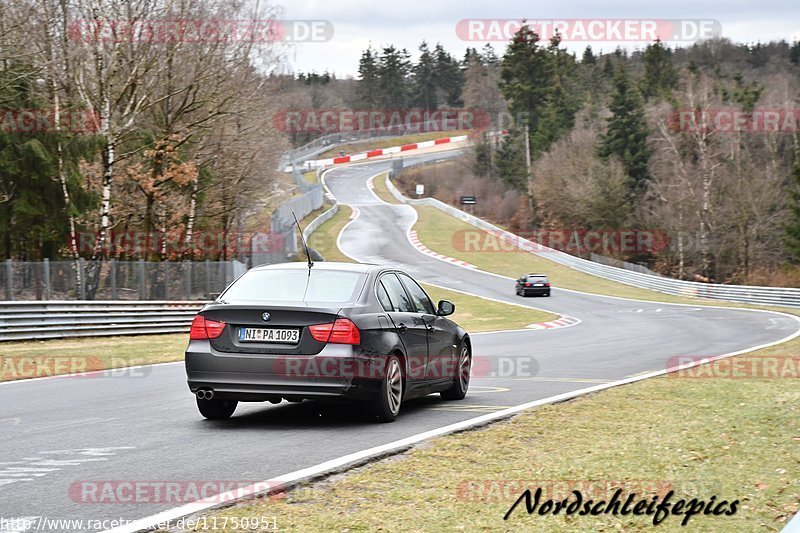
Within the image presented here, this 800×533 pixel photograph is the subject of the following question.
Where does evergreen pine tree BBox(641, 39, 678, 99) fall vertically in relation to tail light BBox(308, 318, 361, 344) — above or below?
above

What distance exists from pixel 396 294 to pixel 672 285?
48354 mm

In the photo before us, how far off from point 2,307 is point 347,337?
1709 cm

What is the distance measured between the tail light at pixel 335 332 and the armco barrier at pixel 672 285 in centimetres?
4248

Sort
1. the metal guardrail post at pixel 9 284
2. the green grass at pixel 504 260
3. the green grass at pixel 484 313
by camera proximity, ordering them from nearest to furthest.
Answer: the metal guardrail post at pixel 9 284 → the green grass at pixel 484 313 → the green grass at pixel 504 260

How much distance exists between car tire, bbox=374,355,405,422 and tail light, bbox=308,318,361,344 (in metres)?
0.64

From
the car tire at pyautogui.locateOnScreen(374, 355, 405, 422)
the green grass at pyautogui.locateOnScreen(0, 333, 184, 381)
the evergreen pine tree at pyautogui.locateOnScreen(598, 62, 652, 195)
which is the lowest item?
the green grass at pyautogui.locateOnScreen(0, 333, 184, 381)

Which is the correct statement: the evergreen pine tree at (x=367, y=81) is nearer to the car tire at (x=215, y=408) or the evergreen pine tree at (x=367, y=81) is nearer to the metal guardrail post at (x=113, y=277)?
the metal guardrail post at (x=113, y=277)

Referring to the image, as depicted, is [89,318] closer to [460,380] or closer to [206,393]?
[460,380]

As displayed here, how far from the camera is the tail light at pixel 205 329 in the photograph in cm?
922

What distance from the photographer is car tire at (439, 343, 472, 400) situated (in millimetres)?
11891

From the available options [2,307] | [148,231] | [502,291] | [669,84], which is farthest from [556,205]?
[2,307]

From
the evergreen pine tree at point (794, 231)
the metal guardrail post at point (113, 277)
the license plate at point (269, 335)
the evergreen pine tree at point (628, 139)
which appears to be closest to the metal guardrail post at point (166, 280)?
the metal guardrail post at point (113, 277)

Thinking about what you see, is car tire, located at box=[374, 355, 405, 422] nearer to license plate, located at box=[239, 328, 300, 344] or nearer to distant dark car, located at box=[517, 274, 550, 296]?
license plate, located at box=[239, 328, 300, 344]

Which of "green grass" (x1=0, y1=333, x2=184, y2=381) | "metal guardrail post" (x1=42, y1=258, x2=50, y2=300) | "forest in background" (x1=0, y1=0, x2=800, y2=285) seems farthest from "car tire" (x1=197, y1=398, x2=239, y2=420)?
"forest in background" (x1=0, y1=0, x2=800, y2=285)
